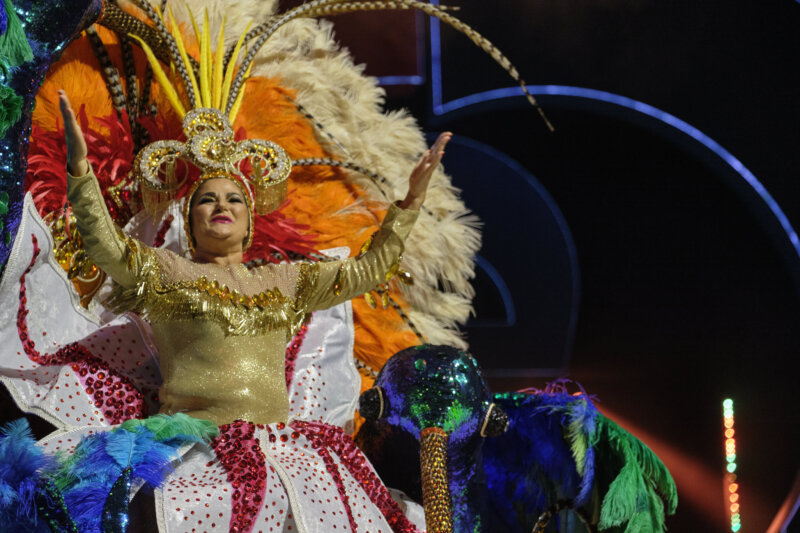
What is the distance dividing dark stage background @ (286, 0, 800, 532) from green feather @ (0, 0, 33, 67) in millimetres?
1843

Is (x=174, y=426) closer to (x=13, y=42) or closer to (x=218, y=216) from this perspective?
(x=218, y=216)

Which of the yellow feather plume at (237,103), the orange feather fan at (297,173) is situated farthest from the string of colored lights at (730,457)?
the yellow feather plume at (237,103)

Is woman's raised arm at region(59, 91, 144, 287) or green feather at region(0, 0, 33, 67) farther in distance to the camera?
woman's raised arm at region(59, 91, 144, 287)

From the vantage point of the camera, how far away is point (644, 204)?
12.0 ft

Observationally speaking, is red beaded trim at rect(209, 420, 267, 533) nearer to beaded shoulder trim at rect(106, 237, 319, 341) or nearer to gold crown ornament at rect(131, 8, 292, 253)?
beaded shoulder trim at rect(106, 237, 319, 341)

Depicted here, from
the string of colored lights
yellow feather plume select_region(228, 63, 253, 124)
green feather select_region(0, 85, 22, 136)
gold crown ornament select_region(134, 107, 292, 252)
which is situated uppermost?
yellow feather plume select_region(228, 63, 253, 124)

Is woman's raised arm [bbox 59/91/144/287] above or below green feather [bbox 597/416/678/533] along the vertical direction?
above

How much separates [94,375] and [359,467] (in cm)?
74

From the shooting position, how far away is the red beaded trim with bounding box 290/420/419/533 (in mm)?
2412

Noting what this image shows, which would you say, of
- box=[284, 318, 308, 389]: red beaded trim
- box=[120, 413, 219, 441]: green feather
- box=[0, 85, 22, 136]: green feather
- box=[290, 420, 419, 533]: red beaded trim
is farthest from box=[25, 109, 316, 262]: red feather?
box=[120, 413, 219, 441]: green feather

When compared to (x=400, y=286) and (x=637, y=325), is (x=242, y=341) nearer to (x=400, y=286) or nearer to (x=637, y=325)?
(x=400, y=286)

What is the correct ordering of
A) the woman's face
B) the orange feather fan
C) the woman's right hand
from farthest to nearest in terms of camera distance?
1. the orange feather fan
2. the woman's face
3. the woman's right hand

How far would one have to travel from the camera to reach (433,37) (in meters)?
3.77

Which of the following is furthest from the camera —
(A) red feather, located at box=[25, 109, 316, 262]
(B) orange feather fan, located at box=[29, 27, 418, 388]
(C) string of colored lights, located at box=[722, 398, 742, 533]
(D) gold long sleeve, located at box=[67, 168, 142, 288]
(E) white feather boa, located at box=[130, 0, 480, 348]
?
(C) string of colored lights, located at box=[722, 398, 742, 533]
